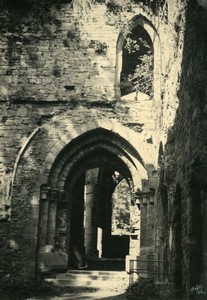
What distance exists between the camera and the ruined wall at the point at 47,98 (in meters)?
10.5

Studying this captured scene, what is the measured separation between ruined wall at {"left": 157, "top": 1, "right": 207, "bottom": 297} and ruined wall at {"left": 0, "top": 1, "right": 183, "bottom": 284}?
322 centimetres

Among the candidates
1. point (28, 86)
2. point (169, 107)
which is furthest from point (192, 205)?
point (28, 86)

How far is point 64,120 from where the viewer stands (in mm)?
10992

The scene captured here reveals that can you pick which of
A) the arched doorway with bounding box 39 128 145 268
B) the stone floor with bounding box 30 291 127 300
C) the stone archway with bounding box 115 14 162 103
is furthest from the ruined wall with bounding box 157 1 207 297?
the stone archway with bounding box 115 14 162 103

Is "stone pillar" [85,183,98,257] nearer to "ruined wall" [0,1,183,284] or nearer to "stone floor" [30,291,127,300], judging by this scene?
"ruined wall" [0,1,183,284]

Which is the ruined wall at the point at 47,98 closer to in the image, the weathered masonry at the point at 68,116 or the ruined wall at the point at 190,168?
the weathered masonry at the point at 68,116

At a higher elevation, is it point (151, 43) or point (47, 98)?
point (151, 43)

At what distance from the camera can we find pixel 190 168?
5848 mm

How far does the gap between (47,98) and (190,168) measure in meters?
6.05

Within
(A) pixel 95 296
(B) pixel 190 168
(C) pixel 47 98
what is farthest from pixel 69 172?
(B) pixel 190 168

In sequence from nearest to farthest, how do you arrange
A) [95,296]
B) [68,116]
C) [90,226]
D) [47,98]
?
[95,296], [68,116], [47,98], [90,226]

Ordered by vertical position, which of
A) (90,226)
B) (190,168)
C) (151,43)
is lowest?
(90,226)

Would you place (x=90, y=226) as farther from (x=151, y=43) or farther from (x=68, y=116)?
(x=151, y=43)

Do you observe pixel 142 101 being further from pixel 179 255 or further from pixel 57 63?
pixel 179 255
